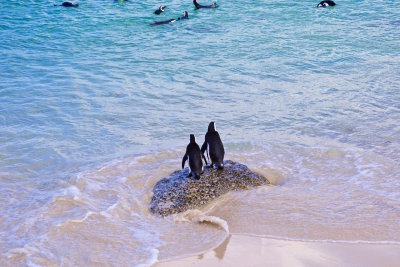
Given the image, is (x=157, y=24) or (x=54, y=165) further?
(x=157, y=24)

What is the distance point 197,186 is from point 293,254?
1.61 m

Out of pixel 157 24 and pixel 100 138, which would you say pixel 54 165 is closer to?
pixel 100 138

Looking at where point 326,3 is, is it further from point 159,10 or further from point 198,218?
point 198,218

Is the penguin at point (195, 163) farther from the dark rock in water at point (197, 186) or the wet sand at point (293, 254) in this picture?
the wet sand at point (293, 254)

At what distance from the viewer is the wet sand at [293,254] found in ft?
15.6

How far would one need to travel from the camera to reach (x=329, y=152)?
7777mm

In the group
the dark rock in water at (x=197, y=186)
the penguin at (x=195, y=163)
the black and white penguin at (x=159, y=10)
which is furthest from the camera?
the black and white penguin at (x=159, y=10)

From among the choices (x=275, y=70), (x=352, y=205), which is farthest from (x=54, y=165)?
(x=275, y=70)

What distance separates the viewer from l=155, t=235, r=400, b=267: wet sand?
476 centimetres

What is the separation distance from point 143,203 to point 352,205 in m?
2.16

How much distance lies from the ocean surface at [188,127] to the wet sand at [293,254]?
13 cm

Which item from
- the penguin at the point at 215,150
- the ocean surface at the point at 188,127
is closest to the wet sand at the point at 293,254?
the ocean surface at the point at 188,127

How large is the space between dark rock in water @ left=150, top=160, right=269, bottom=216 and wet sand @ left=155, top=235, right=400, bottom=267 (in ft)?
3.13

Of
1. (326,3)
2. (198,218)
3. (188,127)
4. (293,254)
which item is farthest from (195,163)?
(326,3)
